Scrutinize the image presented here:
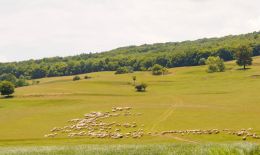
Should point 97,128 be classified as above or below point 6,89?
below

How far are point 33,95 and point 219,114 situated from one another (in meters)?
54.5

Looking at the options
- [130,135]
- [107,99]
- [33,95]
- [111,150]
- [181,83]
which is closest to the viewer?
[111,150]

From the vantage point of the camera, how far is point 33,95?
10862cm

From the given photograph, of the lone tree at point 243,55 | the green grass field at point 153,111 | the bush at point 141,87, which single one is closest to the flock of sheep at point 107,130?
the green grass field at point 153,111

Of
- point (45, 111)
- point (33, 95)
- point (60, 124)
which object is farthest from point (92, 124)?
point (33, 95)

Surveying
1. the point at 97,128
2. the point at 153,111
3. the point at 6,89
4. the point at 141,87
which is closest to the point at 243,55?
the point at 141,87

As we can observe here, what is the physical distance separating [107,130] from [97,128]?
2.33 metres

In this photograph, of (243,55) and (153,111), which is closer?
(153,111)

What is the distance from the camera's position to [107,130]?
213 ft

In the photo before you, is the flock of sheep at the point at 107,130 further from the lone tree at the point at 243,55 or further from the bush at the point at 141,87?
the lone tree at the point at 243,55

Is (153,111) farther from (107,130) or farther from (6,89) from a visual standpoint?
(6,89)

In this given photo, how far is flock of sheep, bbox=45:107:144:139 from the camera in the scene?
200 ft

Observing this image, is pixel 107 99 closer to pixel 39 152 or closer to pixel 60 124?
pixel 60 124

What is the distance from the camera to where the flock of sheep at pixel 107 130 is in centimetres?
5866
